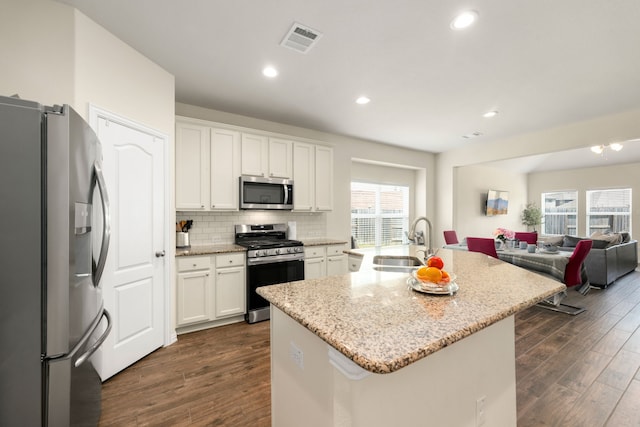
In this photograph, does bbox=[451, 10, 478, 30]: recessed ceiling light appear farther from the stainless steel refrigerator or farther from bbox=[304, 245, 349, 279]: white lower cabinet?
bbox=[304, 245, 349, 279]: white lower cabinet

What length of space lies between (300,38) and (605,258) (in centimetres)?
599

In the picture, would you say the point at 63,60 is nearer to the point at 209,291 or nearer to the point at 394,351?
the point at 209,291

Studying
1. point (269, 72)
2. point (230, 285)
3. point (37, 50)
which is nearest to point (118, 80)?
point (37, 50)

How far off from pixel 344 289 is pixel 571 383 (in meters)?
2.13

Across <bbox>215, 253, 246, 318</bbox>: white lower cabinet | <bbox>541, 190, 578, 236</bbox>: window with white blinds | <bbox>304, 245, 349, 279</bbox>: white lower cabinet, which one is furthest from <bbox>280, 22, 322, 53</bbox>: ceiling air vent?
<bbox>541, 190, 578, 236</bbox>: window with white blinds

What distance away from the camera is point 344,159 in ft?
16.3

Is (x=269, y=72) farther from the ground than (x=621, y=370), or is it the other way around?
(x=269, y=72)

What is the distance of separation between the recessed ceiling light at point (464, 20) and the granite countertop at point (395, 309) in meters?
1.79

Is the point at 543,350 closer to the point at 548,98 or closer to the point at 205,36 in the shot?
the point at 548,98

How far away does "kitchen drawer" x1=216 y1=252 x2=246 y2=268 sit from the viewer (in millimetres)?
3209

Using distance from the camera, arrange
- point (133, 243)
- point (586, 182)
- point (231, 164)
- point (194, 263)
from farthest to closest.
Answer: point (586, 182), point (231, 164), point (194, 263), point (133, 243)

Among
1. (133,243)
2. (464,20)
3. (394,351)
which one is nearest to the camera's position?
(394,351)

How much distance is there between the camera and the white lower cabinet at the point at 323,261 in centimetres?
390

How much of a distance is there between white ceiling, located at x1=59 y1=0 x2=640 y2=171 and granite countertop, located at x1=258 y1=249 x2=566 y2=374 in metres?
1.82
